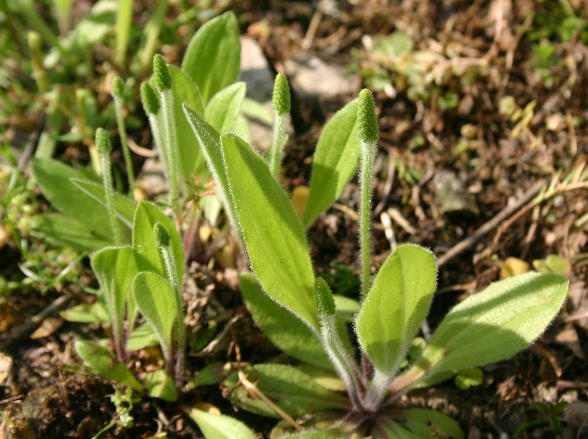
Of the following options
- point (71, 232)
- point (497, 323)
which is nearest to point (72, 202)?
point (71, 232)

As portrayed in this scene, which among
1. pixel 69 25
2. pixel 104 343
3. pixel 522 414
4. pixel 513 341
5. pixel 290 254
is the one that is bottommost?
pixel 522 414

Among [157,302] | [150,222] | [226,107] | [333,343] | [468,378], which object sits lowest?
[468,378]

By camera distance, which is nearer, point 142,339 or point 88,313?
point 142,339

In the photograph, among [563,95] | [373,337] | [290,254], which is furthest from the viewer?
[563,95]

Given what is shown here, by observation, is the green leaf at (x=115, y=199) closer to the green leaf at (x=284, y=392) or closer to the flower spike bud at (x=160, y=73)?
the flower spike bud at (x=160, y=73)

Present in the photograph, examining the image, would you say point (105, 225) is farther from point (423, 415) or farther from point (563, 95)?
point (563, 95)

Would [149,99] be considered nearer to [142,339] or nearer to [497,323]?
[142,339]

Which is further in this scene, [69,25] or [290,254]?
[69,25]

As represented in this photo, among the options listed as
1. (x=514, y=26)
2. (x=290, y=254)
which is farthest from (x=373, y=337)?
(x=514, y=26)
